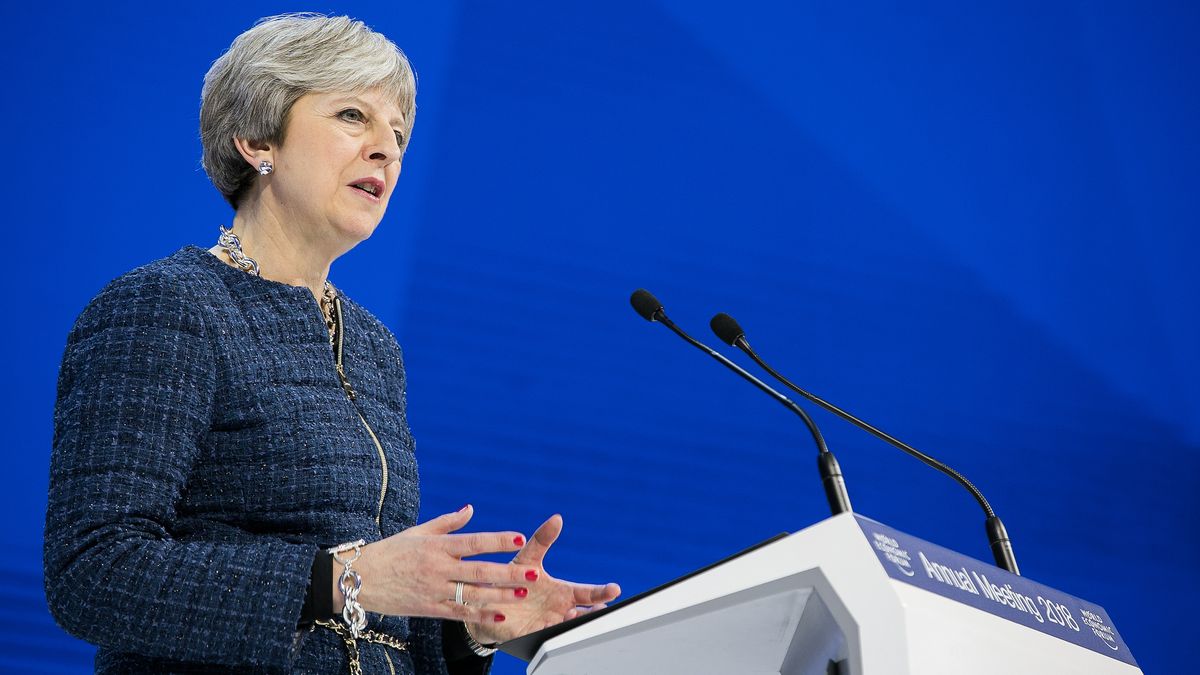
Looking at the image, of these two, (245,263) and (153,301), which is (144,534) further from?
(245,263)

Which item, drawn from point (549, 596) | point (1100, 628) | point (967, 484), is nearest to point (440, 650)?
point (549, 596)

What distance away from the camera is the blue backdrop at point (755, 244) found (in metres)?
2.39

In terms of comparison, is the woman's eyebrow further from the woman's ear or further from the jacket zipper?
the jacket zipper

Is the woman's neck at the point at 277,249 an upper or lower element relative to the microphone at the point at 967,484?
upper

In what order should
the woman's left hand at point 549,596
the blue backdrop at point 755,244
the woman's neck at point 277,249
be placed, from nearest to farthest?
the woman's left hand at point 549,596 → the woman's neck at point 277,249 → the blue backdrop at point 755,244

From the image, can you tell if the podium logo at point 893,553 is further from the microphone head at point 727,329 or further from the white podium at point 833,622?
the microphone head at point 727,329

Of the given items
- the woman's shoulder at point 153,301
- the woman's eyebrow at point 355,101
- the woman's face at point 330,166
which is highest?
the woman's eyebrow at point 355,101

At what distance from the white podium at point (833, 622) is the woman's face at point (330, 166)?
0.70 metres

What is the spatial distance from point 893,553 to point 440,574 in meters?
0.40

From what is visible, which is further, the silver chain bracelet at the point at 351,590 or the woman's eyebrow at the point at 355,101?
the woman's eyebrow at the point at 355,101

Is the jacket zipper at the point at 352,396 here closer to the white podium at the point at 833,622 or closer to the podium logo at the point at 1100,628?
the white podium at the point at 833,622

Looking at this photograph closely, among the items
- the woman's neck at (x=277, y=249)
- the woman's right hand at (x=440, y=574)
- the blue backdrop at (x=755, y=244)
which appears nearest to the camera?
the woman's right hand at (x=440, y=574)

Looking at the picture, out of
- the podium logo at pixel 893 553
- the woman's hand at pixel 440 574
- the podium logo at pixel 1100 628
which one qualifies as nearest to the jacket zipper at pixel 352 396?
the woman's hand at pixel 440 574

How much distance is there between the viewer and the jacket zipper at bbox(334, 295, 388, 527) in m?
1.43
